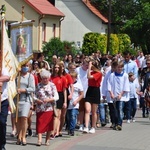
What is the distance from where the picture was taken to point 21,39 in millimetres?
12438

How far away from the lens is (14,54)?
12445mm

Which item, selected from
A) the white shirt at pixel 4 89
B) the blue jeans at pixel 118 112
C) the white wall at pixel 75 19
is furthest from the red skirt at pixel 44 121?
the white wall at pixel 75 19

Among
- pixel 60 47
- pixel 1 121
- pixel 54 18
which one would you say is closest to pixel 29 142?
pixel 1 121

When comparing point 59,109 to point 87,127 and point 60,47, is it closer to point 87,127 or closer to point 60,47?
point 87,127

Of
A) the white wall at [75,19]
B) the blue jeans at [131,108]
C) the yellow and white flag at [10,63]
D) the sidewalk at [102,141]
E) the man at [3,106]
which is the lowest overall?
the sidewalk at [102,141]

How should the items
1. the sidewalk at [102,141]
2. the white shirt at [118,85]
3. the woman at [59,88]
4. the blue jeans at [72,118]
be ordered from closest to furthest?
the sidewalk at [102,141] → the woman at [59,88] → the blue jeans at [72,118] → the white shirt at [118,85]

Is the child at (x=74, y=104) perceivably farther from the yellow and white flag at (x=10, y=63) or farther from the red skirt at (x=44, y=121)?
the yellow and white flag at (x=10, y=63)

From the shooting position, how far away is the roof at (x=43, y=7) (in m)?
47.7

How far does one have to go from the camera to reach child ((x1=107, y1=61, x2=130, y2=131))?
15766 mm

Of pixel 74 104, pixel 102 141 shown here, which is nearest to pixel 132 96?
pixel 74 104

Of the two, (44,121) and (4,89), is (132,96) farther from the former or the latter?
(4,89)

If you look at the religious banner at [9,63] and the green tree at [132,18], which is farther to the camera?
the green tree at [132,18]

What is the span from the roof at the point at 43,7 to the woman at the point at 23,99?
113 feet

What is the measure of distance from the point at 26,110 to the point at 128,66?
865cm
